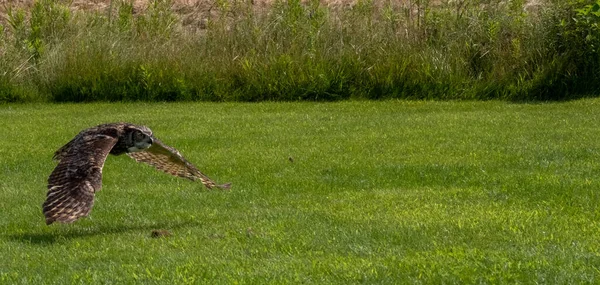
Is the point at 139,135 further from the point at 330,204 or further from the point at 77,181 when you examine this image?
the point at 330,204

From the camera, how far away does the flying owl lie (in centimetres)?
708

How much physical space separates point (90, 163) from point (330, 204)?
236cm

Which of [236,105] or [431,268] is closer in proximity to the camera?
[431,268]

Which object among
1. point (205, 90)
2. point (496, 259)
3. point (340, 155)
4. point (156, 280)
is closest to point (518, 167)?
point (340, 155)

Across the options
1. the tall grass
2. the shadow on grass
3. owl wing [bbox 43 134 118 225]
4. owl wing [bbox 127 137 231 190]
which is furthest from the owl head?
the tall grass

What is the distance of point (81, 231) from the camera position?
8.09 meters

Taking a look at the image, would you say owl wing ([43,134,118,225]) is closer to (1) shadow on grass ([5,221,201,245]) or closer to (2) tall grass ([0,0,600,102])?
(1) shadow on grass ([5,221,201,245])

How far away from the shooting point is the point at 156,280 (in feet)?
21.4

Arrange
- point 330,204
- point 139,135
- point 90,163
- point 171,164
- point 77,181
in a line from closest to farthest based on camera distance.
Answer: point 77,181, point 90,163, point 139,135, point 171,164, point 330,204

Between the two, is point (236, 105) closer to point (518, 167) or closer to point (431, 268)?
point (518, 167)

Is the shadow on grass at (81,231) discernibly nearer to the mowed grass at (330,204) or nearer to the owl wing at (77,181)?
the mowed grass at (330,204)

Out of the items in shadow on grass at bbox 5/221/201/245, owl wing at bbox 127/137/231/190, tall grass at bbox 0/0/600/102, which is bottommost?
tall grass at bbox 0/0/600/102

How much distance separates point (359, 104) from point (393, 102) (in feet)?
1.81

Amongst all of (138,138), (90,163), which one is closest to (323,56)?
(138,138)
